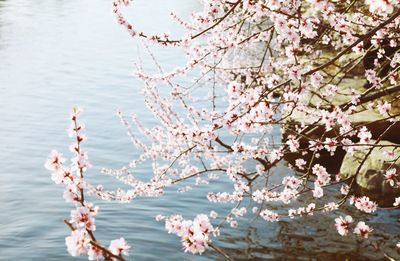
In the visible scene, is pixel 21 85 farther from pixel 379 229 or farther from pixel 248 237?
pixel 379 229

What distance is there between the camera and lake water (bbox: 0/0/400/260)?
8594 mm

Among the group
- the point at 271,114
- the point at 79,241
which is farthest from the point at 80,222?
the point at 271,114

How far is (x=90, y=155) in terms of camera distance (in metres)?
13.2

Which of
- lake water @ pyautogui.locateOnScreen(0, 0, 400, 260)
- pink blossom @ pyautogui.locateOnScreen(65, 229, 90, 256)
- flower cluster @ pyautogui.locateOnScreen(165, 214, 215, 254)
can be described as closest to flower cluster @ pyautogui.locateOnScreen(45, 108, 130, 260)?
pink blossom @ pyautogui.locateOnScreen(65, 229, 90, 256)

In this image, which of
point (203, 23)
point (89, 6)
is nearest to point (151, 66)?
point (203, 23)

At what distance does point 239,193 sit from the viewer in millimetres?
6848

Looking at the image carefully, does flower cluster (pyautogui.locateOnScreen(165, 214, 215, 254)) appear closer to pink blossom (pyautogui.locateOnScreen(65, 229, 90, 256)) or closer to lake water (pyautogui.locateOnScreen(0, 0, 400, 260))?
pink blossom (pyautogui.locateOnScreen(65, 229, 90, 256))

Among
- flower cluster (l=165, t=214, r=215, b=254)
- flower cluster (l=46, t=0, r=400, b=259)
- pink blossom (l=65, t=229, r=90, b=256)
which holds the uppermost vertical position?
flower cluster (l=46, t=0, r=400, b=259)

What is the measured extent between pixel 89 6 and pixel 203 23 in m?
36.7

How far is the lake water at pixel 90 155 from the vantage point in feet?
28.2

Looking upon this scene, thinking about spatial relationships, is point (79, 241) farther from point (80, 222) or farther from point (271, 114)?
point (271, 114)

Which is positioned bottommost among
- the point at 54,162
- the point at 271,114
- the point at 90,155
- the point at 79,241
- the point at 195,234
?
the point at 79,241

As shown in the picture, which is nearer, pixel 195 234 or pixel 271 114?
pixel 195 234

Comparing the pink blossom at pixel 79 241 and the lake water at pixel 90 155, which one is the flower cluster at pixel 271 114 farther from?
the lake water at pixel 90 155
